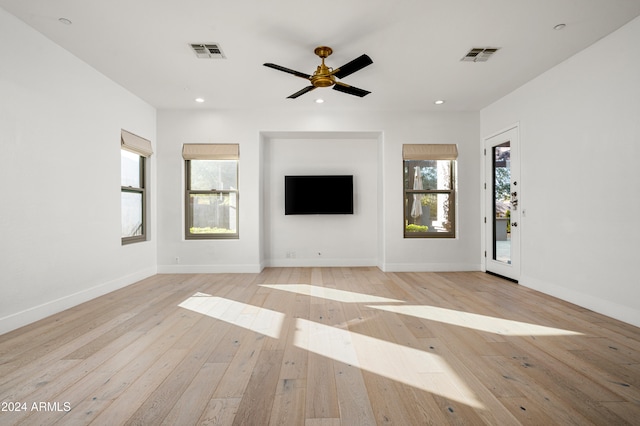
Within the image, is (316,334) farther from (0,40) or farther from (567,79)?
(567,79)

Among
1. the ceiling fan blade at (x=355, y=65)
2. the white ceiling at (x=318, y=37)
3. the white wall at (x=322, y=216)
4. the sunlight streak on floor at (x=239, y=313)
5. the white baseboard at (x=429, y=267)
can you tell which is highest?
the white ceiling at (x=318, y=37)

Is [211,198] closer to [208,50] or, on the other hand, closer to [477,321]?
[208,50]

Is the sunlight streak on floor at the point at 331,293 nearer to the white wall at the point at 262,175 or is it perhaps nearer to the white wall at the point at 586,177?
the white wall at the point at 262,175

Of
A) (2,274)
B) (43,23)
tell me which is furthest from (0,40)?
(2,274)

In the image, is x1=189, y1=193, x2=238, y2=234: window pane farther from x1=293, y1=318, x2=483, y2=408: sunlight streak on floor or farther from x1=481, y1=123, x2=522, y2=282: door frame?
x1=481, y1=123, x2=522, y2=282: door frame

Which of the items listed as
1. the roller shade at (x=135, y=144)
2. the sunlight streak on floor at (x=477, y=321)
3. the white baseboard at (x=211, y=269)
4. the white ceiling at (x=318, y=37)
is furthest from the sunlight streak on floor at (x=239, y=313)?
the white ceiling at (x=318, y=37)

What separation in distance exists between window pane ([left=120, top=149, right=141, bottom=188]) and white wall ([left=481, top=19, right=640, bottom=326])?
5.78 m

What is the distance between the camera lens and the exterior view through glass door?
4.58 metres

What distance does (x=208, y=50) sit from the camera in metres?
3.39

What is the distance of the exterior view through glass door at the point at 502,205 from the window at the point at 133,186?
568 cm

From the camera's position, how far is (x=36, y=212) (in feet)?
9.86

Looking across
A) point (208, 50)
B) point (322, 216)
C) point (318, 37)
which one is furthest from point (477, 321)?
point (208, 50)

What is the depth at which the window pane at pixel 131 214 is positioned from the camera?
182 inches

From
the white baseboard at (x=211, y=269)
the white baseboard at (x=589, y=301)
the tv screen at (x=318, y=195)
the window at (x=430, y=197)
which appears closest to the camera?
the white baseboard at (x=589, y=301)
